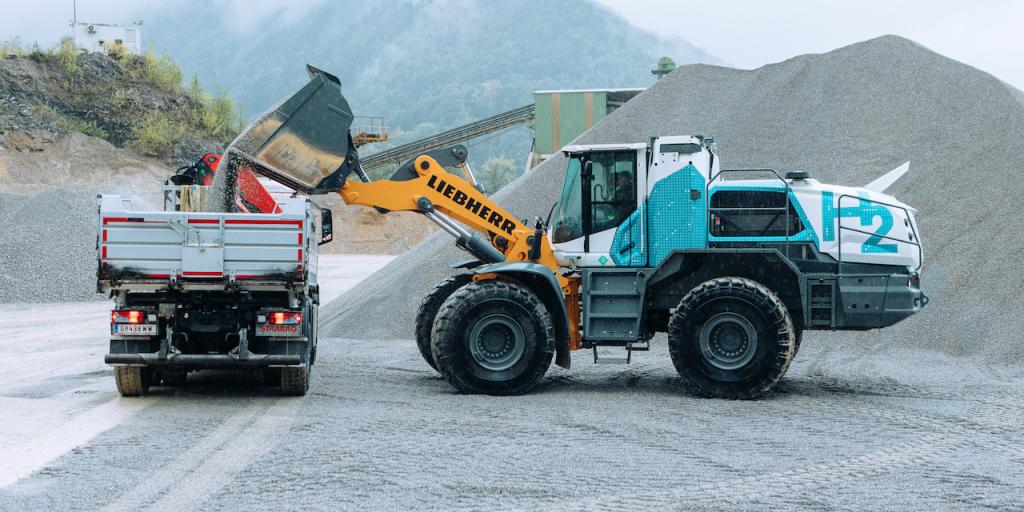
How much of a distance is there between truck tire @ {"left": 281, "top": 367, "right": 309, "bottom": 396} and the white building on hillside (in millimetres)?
48131

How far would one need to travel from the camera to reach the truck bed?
10406 millimetres

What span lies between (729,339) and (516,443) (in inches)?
134

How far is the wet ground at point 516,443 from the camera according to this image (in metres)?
6.98

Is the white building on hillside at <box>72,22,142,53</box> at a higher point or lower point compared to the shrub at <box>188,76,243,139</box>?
higher

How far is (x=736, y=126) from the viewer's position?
2212 cm

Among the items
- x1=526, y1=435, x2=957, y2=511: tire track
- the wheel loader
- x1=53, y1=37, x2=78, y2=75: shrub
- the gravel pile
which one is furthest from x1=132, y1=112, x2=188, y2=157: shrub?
x1=526, y1=435, x2=957, y2=511: tire track

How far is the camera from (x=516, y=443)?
8.70m

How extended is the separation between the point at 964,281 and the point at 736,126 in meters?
7.28

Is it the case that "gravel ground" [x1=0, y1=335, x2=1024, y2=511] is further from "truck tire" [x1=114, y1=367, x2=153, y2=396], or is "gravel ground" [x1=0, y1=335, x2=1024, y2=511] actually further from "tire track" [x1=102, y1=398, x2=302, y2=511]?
"truck tire" [x1=114, y1=367, x2=153, y2=396]

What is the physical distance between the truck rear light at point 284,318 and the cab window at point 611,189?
3.26 m

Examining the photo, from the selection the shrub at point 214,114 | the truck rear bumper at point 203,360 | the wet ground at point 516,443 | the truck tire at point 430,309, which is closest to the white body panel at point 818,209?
the wet ground at point 516,443

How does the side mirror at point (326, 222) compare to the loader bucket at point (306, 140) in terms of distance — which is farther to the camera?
the side mirror at point (326, 222)

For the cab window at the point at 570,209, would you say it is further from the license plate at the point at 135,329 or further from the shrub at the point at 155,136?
the shrub at the point at 155,136

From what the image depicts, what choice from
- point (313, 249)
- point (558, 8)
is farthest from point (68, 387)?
point (558, 8)
